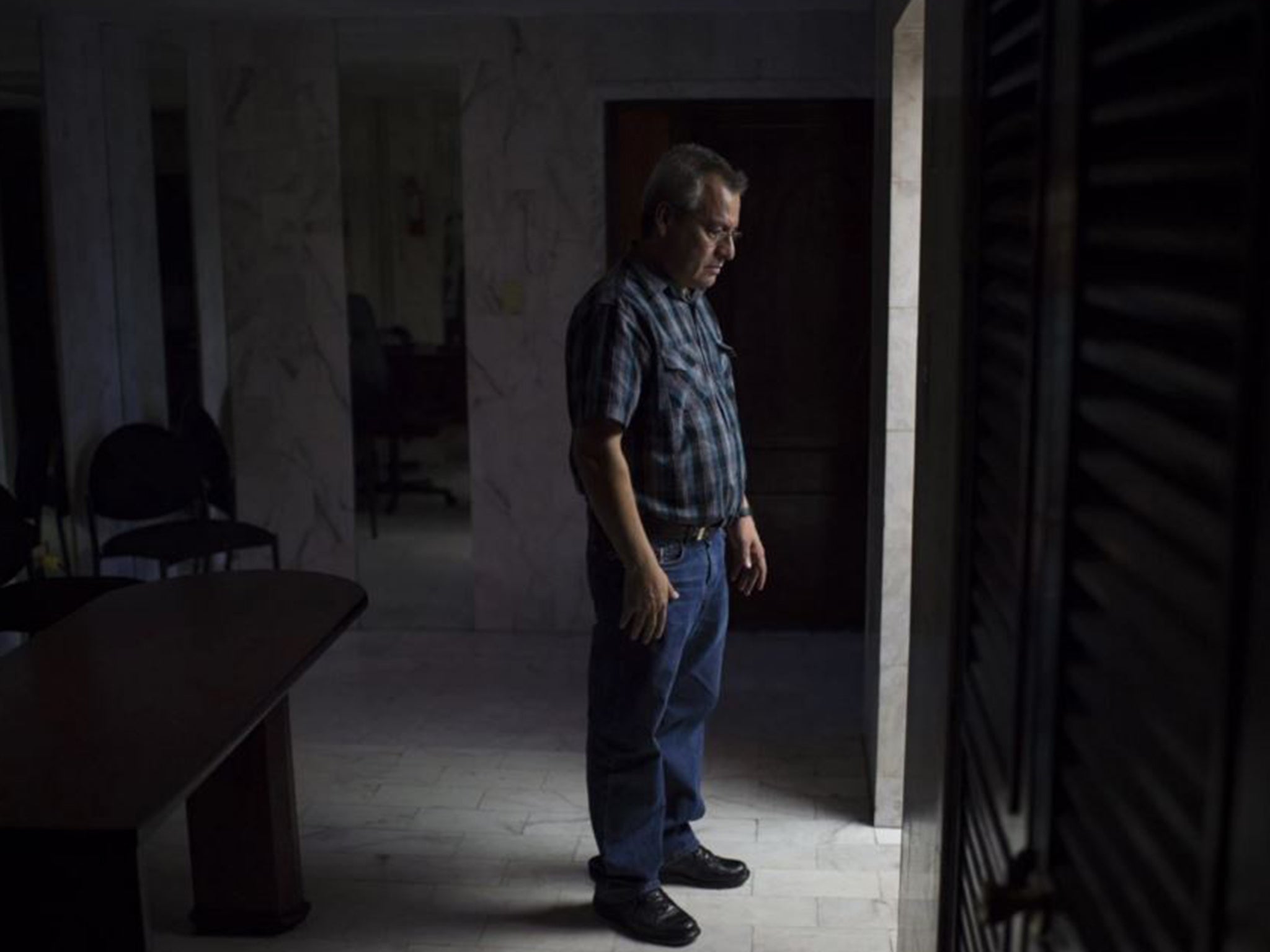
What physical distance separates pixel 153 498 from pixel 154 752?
2.87 m

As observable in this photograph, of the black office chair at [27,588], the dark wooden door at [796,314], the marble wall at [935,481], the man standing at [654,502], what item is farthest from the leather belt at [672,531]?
the dark wooden door at [796,314]

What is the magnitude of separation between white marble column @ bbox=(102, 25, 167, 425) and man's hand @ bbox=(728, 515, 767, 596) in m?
2.96

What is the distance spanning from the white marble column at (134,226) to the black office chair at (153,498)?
0.31 meters

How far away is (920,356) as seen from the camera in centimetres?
232

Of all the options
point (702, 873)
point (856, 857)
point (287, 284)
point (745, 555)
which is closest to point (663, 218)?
point (745, 555)

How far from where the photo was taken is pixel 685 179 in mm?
2512

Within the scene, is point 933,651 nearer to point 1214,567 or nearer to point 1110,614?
point 1110,614

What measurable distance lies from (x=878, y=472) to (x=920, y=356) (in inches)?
41.8

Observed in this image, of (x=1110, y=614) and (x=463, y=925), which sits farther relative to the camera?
(x=463, y=925)

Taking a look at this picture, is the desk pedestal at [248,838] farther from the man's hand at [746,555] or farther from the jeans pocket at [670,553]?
the man's hand at [746,555]

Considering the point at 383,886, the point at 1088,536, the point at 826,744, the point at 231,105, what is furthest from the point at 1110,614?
the point at 231,105

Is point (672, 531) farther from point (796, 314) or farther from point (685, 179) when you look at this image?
point (796, 314)

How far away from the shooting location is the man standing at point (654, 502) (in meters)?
2.49

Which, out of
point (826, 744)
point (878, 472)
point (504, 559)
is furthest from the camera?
point (504, 559)
